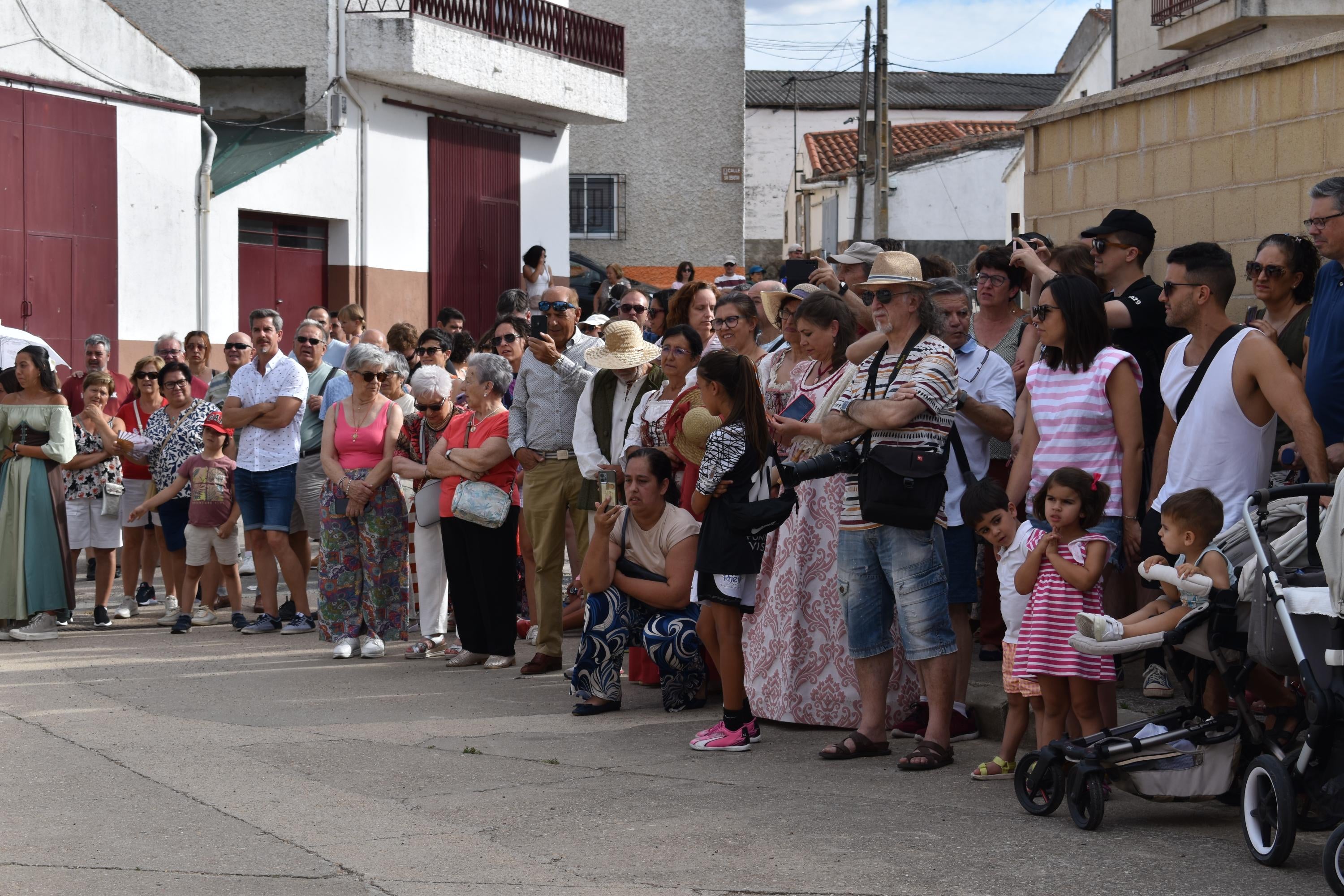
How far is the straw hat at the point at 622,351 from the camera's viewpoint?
9273mm

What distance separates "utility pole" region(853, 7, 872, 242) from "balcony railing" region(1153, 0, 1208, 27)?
16.3 metres

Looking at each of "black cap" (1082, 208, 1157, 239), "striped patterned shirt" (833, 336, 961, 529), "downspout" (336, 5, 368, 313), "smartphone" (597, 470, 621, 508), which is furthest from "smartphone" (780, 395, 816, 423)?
"downspout" (336, 5, 368, 313)

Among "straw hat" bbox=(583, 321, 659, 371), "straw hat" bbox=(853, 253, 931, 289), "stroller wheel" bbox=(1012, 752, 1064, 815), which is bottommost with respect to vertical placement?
"stroller wheel" bbox=(1012, 752, 1064, 815)

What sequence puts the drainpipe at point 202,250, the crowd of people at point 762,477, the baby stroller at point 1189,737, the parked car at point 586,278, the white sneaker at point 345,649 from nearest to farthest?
the baby stroller at point 1189,737
the crowd of people at point 762,477
the white sneaker at point 345,649
the drainpipe at point 202,250
the parked car at point 586,278

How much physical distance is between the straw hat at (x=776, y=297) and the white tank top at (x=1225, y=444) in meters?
2.90

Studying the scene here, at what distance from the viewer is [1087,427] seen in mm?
6781

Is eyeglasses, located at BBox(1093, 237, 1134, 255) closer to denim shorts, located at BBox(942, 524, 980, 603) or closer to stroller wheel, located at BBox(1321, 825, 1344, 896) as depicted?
denim shorts, located at BBox(942, 524, 980, 603)

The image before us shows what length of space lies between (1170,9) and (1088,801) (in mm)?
18773

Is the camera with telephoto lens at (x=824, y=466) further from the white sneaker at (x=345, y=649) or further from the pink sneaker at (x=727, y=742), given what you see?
the white sneaker at (x=345, y=649)

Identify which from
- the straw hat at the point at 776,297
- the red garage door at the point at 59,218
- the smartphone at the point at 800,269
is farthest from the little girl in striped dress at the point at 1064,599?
the red garage door at the point at 59,218

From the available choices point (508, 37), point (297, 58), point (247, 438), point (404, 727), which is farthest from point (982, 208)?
point (404, 727)

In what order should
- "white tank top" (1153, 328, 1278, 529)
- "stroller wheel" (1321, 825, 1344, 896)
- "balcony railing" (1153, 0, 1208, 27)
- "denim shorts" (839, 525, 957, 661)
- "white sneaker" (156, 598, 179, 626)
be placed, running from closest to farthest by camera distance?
"stroller wheel" (1321, 825, 1344, 896)
"white tank top" (1153, 328, 1278, 529)
"denim shorts" (839, 525, 957, 661)
"white sneaker" (156, 598, 179, 626)
"balcony railing" (1153, 0, 1208, 27)

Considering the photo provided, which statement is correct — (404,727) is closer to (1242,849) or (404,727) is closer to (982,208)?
(1242,849)

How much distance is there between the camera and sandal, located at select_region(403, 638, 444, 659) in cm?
1045
